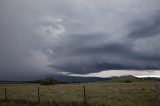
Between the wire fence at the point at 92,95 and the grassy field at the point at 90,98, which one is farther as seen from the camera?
the wire fence at the point at 92,95

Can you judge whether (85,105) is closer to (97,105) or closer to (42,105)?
(97,105)

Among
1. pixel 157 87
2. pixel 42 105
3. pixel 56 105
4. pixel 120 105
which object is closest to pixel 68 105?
pixel 56 105

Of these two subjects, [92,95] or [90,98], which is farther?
[92,95]

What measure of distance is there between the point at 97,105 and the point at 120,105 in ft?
6.22

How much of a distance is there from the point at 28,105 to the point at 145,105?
996 cm

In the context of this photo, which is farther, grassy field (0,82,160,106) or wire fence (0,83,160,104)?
wire fence (0,83,160,104)

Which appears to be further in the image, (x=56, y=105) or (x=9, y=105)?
(x=9, y=105)

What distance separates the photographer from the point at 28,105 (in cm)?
2383

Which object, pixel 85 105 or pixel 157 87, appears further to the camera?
pixel 157 87

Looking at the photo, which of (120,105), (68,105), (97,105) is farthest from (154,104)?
(68,105)

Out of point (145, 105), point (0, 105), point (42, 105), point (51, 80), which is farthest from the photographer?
point (51, 80)

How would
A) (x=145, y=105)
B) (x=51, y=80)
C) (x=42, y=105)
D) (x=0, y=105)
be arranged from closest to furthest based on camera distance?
(x=145, y=105), (x=42, y=105), (x=0, y=105), (x=51, y=80)

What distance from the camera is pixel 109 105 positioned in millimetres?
21844

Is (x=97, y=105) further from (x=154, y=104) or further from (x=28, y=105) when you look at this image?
(x=28, y=105)
